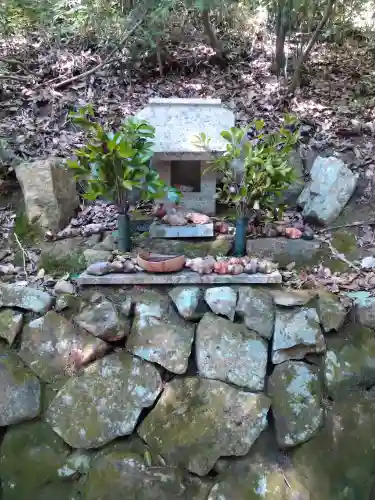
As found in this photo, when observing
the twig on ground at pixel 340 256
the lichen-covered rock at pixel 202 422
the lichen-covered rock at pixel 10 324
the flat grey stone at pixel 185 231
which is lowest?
the lichen-covered rock at pixel 202 422

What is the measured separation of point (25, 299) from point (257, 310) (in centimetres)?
123

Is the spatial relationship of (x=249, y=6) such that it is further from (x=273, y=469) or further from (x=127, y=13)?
(x=273, y=469)

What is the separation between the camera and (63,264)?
8.86ft

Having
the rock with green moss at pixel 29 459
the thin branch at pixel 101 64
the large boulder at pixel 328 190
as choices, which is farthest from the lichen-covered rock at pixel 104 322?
the thin branch at pixel 101 64

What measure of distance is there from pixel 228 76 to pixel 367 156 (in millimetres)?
1758

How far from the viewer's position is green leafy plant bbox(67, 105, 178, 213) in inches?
93.3

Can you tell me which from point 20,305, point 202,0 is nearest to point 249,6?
point 202,0

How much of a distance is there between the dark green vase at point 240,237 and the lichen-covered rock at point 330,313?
0.55 m

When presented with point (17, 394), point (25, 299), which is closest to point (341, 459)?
point (17, 394)

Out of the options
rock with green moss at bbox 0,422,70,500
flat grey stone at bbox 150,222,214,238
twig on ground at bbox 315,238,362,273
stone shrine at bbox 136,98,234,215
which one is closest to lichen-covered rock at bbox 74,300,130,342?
rock with green moss at bbox 0,422,70,500

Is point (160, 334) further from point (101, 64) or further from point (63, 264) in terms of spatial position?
point (101, 64)

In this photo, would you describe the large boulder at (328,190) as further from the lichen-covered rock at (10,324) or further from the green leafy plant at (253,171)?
the lichen-covered rock at (10,324)

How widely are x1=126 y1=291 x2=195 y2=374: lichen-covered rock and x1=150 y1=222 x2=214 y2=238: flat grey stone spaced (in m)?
0.53

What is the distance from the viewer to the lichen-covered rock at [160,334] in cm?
230
